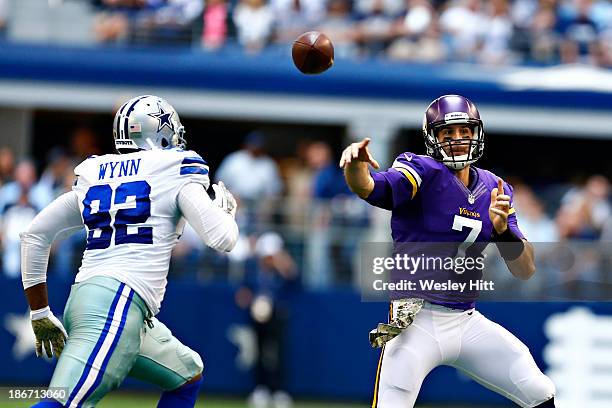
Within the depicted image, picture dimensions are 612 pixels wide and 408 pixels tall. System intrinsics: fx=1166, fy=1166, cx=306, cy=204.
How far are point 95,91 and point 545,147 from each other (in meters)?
5.90

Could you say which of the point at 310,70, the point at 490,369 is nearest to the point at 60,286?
the point at 310,70

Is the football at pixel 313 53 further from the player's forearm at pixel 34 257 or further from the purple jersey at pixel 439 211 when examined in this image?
the player's forearm at pixel 34 257

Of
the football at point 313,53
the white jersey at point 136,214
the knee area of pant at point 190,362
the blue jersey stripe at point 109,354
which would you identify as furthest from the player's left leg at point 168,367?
the football at point 313,53

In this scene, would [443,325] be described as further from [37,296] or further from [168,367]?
[37,296]

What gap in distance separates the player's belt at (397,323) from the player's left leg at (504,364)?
29cm

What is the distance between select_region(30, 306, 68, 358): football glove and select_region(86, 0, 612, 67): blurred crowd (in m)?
8.29

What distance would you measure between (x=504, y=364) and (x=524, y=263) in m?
0.56

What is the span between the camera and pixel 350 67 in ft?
44.1

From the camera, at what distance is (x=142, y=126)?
5.62 m

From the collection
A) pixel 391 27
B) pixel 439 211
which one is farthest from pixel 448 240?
pixel 391 27

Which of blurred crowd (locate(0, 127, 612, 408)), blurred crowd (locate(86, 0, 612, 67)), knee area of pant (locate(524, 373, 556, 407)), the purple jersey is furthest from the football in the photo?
blurred crowd (locate(86, 0, 612, 67))

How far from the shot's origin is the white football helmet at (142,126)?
562 cm

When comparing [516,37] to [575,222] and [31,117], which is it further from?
[31,117]

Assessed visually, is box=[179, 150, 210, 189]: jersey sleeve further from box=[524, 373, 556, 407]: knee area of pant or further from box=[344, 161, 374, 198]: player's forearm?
box=[524, 373, 556, 407]: knee area of pant
